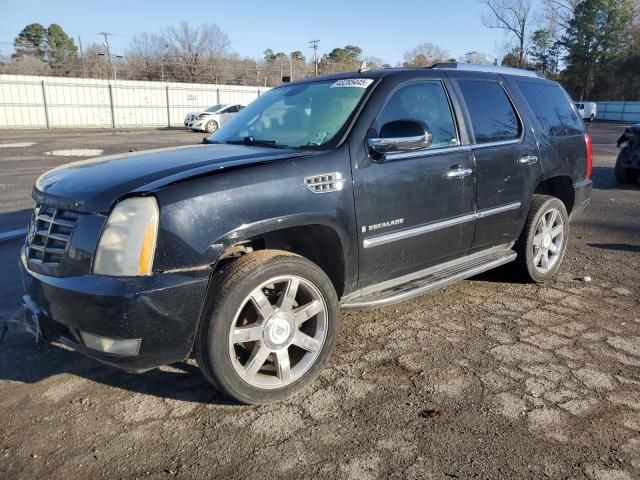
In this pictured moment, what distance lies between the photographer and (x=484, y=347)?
3.53 m

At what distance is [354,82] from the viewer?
11.9 ft

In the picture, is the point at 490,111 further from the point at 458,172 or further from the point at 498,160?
the point at 458,172

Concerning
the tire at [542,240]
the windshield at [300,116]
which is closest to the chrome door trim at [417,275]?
the tire at [542,240]

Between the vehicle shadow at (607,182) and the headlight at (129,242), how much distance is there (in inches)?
374

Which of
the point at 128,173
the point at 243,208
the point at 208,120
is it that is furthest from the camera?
the point at 208,120

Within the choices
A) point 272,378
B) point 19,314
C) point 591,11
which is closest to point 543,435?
point 272,378

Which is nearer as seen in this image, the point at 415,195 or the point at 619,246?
the point at 415,195

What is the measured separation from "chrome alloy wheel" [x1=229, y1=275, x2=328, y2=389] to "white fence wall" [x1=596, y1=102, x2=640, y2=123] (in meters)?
51.9

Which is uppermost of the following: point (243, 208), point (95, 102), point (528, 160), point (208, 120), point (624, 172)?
point (95, 102)

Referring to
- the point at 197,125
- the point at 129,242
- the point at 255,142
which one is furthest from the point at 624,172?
the point at 197,125

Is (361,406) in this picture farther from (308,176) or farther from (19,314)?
(19,314)

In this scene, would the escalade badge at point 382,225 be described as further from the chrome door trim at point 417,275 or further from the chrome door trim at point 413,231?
the chrome door trim at point 417,275

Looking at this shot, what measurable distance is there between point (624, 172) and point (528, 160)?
23.1 feet

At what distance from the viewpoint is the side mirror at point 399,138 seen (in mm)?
3240
